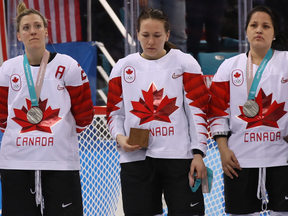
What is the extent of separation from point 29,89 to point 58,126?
0.29m

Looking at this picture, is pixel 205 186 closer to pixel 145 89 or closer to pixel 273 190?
pixel 273 190

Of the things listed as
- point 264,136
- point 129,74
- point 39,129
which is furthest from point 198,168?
point 39,129

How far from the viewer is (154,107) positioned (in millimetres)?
2338

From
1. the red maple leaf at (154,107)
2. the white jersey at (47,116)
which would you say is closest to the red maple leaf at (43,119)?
the white jersey at (47,116)

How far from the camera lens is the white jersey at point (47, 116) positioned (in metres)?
2.36

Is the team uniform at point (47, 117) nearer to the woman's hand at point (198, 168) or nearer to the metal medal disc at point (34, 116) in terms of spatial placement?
the metal medal disc at point (34, 116)

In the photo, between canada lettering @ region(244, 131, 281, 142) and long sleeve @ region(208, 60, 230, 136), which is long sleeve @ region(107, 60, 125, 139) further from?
canada lettering @ region(244, 131, 281, 142)

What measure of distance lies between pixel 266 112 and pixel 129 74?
33.5 inches

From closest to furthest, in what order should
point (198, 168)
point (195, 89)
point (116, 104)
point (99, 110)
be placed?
point (198, 168), point (195, 89), point (116, 104), point (99, 110)

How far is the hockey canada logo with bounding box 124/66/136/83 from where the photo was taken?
7.93ft

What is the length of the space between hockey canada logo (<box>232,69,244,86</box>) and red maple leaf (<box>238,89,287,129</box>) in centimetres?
13

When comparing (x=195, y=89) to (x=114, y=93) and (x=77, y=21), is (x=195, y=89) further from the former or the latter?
(x=77, y=21)

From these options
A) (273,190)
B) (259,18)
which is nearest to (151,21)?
(259,18)

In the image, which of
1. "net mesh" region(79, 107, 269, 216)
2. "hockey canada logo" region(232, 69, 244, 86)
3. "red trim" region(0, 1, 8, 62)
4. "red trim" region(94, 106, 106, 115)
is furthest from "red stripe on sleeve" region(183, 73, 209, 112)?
"red trim" region(0, 1, 8, 62)
